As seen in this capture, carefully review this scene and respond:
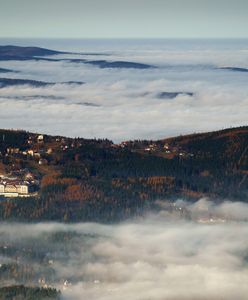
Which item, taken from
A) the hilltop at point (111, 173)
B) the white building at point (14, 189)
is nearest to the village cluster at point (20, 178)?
the white building at point (14, 189)

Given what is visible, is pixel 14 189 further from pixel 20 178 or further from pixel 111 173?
pixel 111 173

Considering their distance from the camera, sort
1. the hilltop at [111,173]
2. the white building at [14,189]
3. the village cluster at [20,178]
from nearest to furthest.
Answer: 1. the hilltop at [111,173]
2. the white building at [14,189]
3. the village cluster at [20,178]

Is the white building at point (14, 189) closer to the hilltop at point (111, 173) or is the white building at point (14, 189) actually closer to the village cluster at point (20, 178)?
the village cluster at point (20, 178)

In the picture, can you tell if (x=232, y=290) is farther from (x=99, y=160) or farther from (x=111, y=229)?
(x=99, y=160)

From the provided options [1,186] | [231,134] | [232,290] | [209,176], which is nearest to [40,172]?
[1,186]

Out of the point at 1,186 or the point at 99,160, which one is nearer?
the point at 1,186

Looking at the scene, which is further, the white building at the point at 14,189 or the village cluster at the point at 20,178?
the village cluster at the point at 20,178

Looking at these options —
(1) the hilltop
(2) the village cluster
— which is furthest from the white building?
(1) the hilltop

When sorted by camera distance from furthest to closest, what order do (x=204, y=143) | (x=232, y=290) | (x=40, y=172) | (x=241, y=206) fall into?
(x=204, y=143)
(x=40, y=172)
(x=241, y=206)
(x=232, y=290)
